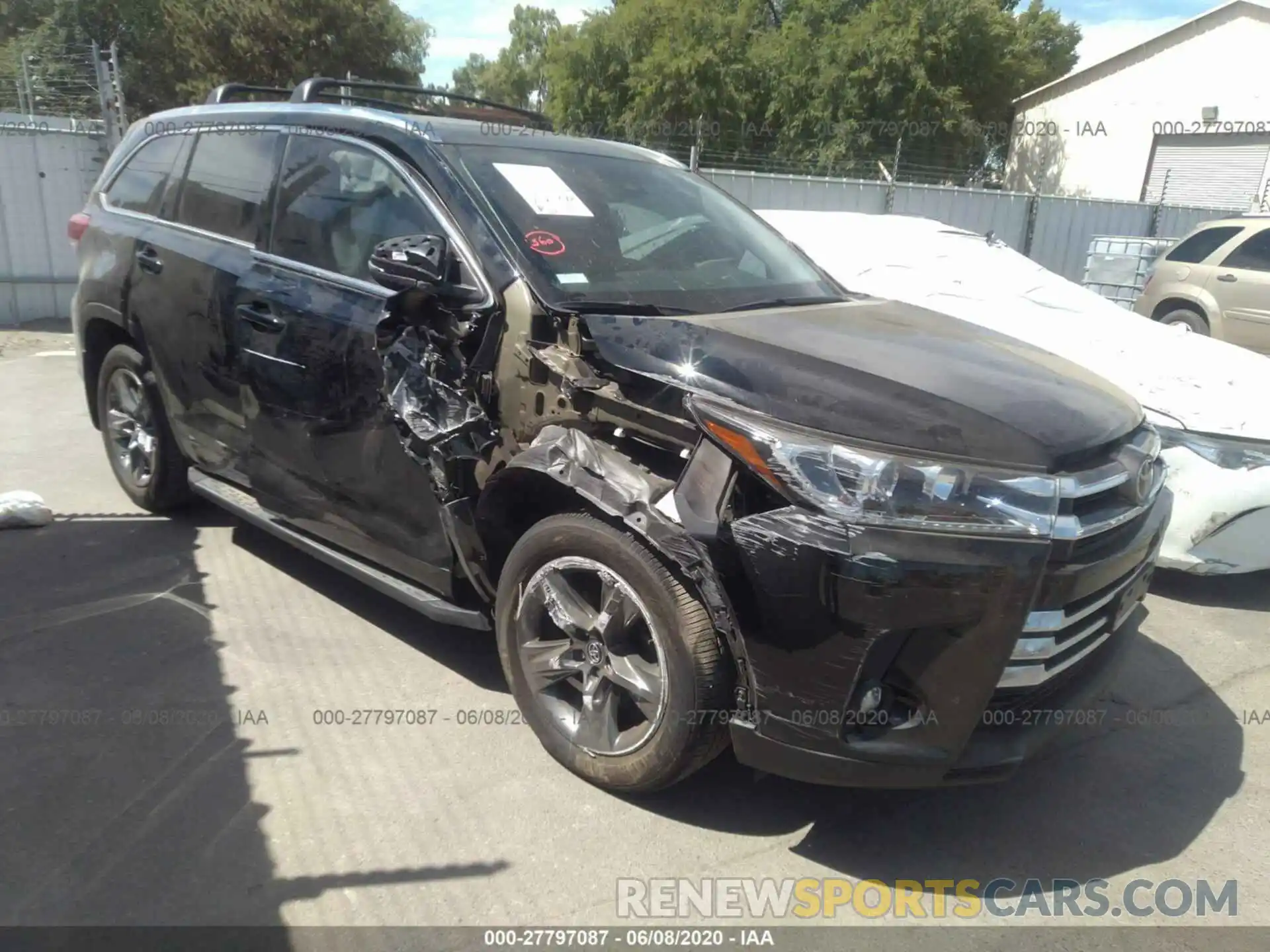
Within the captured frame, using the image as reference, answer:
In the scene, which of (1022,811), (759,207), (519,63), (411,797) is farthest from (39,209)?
(519,63)

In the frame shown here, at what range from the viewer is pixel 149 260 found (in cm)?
436

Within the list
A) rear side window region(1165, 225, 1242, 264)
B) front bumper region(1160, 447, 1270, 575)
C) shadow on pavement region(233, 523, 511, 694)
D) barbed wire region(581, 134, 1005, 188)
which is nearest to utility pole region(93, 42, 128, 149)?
shadow on pavement region(233, 523, 511, 694)

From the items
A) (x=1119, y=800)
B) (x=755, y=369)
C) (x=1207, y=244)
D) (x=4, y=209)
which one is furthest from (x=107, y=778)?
(x=1207, y=244)

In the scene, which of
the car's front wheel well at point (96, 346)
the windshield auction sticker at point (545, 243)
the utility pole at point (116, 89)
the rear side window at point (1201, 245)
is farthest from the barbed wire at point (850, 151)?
the windshield auction sticker at point (545, 243)

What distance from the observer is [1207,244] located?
33.1 ft

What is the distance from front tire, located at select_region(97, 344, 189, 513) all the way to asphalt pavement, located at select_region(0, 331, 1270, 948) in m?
0.79

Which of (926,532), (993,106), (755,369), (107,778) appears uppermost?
(993,106)

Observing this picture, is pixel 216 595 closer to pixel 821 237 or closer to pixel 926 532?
pixel 926 532

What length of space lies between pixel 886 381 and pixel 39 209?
10743 millimetres

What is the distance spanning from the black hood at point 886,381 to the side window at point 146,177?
2.91 metres

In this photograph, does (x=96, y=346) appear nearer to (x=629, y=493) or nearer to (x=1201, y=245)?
(x=629, y=493)

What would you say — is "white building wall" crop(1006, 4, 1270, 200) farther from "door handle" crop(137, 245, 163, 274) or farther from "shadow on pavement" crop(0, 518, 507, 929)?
"shadow on pavement" crop(0, 518, 507, 929)

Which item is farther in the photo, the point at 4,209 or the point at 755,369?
the point at 4,209

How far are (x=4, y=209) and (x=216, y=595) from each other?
831cm
